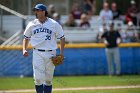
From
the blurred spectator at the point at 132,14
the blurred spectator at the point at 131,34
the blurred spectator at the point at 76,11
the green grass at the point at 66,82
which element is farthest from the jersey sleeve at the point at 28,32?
the blurred spectator at the point at 132,14

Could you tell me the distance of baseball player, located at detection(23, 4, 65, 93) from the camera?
441 inches

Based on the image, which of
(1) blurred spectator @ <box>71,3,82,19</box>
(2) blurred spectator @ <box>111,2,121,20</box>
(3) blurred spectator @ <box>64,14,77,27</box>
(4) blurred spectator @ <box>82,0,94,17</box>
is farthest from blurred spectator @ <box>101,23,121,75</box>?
(4) blurred spectator @ <box>82,0,94,17</box>

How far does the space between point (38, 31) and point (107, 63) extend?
31.9 ft

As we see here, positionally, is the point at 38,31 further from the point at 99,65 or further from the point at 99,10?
the point at 99,10

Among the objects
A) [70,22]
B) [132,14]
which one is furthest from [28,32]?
[132,14]

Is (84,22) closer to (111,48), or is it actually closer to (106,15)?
(106,15)

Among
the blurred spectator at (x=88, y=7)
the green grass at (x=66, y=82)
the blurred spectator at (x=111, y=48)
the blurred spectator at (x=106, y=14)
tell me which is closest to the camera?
the green grass at (x=66, y=82)

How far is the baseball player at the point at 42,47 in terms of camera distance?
36.8 ft

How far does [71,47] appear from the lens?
67.2 feet

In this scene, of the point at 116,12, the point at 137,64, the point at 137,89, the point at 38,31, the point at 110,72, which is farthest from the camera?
the point at 116,12

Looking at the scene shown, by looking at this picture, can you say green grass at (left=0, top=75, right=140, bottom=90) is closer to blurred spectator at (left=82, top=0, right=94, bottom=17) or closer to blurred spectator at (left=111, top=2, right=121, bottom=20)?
blurred spectator at (left=111, top=2, right=121, bottom=20)

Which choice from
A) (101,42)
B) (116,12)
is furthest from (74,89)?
(116,12)

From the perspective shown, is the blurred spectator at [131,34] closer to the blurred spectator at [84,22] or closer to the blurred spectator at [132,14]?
the blurred spectator at [132,14]

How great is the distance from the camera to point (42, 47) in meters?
11.3
